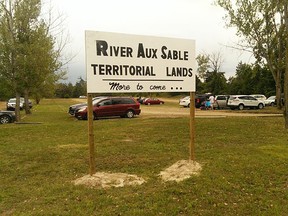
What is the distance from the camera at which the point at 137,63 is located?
6.31m

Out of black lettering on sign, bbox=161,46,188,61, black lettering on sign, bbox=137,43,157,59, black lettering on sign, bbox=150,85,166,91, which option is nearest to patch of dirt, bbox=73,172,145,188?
black lettering on sign, bbox=150,85,166,91

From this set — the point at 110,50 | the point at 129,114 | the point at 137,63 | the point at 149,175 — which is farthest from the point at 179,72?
the point at 129,114

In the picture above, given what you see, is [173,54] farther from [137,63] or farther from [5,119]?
[5,119]

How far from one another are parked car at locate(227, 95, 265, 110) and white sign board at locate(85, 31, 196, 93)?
26.4 meters

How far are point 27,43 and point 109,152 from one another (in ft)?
58.2

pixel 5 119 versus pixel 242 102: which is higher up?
pixel 242 102

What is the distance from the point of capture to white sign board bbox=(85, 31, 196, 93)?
5.82 meters

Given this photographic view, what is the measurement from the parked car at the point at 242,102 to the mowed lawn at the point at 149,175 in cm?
2128

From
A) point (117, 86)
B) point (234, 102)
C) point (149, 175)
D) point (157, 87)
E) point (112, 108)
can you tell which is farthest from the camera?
point (234, 102)

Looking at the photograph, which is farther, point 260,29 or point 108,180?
point 260,29

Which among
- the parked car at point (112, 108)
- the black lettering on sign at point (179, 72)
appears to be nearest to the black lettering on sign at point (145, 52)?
the black lettering on sign at point (179, 72)

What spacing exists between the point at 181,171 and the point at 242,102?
90.4ft

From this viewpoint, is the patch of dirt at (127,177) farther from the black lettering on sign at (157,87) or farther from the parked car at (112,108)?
the parked car at (112,108)

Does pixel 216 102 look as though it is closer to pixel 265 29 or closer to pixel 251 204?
pixel 265 29
